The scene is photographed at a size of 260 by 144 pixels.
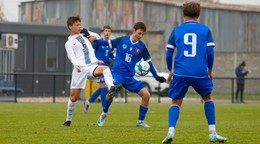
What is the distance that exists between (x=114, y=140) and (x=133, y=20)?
46.1m

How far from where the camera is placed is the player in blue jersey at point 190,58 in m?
11.3

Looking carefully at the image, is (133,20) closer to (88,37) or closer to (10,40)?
(10,40)

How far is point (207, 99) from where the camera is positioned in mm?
11656

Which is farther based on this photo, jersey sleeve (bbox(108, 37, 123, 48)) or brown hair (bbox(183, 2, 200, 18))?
jersey sleeve (bbox(108, 37, 123, 48))

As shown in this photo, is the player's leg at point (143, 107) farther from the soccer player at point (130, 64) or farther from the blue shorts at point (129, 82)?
the blue shorts at point (129, 82)

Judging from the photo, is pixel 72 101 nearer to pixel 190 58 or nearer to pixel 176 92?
pixel 176 92

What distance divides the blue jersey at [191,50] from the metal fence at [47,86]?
20.6 meters

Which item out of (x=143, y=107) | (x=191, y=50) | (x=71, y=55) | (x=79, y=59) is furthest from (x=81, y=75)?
(x=191, y=50)

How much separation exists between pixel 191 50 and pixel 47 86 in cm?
2325

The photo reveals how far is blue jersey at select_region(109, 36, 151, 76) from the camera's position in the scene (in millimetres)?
15719

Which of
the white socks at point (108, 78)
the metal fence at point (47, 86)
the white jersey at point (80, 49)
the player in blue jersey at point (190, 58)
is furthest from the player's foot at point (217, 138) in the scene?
the metal fence at point (47, 86)

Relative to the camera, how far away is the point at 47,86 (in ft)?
112

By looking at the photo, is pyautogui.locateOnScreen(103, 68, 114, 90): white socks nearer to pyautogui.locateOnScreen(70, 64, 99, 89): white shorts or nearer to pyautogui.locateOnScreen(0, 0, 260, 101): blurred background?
pyautogui.locateOnScreen(70, 64, 99, 89): white shorts

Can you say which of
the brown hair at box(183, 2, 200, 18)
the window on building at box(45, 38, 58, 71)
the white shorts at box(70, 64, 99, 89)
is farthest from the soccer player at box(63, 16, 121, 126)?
the window on building at box(45, 38, 58, 71)
